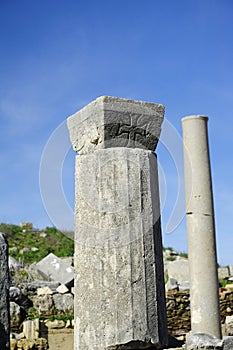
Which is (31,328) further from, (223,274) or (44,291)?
(223,274)

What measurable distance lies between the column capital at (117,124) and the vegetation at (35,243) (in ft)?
48.3

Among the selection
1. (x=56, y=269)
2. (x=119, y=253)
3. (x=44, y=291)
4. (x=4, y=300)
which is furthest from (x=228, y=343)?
(x=56, y=269)

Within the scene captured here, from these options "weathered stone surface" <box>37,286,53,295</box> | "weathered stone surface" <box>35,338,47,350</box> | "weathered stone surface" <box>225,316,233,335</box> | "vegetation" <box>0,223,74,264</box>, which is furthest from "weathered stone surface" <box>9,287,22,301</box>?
"vegetation" <box>0,223,74,264</box>

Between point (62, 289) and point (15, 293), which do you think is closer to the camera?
point (15, 293)

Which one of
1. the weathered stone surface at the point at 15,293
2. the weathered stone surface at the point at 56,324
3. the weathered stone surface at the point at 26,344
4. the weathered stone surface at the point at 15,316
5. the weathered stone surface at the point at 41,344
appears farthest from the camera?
the weathered stone surface at the point at 15,293

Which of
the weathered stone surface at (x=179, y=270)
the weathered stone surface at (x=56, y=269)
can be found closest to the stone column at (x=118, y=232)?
the weathered stone surface at (x=56, y=269)

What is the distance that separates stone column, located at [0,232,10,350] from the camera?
227 inches

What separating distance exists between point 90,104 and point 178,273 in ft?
45.5

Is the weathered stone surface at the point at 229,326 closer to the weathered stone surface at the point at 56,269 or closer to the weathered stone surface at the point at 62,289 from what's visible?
the weathered stone surface at the point at 62,289

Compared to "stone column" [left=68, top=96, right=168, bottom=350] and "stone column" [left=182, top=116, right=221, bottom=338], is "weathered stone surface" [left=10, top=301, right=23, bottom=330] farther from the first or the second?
"stone column" [left=68, top=96, right=168, bottom=350]

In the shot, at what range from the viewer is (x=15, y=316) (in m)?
12.6

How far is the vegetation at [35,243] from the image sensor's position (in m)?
20.4

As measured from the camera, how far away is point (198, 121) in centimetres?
1130

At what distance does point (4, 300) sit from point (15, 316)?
6989mm
